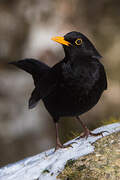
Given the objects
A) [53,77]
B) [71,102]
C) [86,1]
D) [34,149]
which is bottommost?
[34,149]

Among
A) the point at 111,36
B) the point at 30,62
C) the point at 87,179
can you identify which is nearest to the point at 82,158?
the point at 87,179

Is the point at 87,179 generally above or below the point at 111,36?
below

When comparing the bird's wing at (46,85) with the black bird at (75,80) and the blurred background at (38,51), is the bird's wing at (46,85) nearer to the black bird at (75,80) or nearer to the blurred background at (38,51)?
the black bird at (75,80)

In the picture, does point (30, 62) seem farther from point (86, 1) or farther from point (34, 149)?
point (86, 1)

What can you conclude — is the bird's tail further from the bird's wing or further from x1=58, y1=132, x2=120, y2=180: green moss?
x1=58, y1=132, x2=120, y2=180: green moss

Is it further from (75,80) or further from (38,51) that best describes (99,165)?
(38,51)

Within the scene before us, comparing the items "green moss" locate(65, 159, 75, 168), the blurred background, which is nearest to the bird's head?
"green moss" locate(65, 159, 75, 168)
